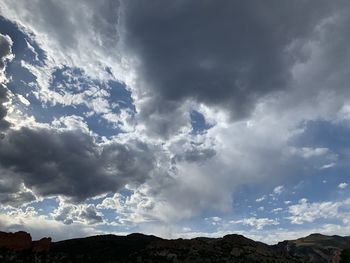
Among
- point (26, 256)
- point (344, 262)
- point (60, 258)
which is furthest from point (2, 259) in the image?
point (344, 262)

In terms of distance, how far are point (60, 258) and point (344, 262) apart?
13175 centimetres

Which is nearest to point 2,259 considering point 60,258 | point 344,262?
point 60,258

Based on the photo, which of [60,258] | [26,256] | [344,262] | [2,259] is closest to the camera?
[344,262]

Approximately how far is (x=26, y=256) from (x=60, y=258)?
1879 cm

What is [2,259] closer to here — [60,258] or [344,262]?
[60,258]

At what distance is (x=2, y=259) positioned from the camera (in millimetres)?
170500

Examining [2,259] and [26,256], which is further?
[26,256]

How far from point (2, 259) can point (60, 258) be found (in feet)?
104

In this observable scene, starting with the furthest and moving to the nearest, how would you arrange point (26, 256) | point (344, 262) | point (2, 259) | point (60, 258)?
point (60, 258), point (26, 256), point (2, 259), point (344, 262)

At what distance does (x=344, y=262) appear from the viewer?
152m

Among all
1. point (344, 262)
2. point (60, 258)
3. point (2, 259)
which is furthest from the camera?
point (60, 258)

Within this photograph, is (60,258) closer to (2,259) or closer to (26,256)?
(26,256)

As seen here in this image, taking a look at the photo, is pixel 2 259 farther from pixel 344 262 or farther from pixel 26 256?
pixel 344 262

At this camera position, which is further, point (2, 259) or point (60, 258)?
point (60, 258)
